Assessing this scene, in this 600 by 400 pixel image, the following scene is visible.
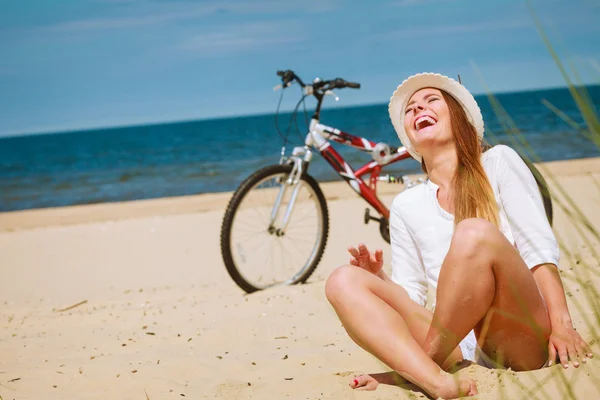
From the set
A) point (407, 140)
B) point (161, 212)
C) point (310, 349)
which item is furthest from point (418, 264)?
point (161, 212)

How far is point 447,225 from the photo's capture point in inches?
96.5

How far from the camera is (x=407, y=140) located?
279 cm

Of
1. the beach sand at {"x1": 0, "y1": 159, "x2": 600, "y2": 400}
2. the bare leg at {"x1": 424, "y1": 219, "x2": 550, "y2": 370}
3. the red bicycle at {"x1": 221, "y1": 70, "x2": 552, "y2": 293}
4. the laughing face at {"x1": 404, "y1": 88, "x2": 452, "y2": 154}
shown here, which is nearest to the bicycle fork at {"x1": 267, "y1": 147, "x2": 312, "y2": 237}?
the red bicycle at {"x1": 221, "y1": 70, "x2": 552, "y2": 293}

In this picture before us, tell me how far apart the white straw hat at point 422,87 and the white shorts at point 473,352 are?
2.37 feet

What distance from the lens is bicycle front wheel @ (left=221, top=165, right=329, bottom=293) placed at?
179 inches

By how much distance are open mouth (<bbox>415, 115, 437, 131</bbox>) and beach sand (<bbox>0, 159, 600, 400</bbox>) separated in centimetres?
65

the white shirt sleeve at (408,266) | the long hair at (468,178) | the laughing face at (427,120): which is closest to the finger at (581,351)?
the long hair at (468,178)

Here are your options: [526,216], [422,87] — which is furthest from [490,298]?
[422,87]

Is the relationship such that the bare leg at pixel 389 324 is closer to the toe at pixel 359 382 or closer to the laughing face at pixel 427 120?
the toe at pixel 359 382

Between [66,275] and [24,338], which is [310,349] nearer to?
[24,338]

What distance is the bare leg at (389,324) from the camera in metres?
2.23

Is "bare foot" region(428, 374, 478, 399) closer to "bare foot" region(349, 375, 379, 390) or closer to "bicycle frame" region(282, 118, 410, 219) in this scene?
"bare foot" region(349, 375, 379, 390)

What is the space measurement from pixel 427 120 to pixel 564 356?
960 millimetres

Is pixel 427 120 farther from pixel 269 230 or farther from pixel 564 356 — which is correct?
pixel 269 230
